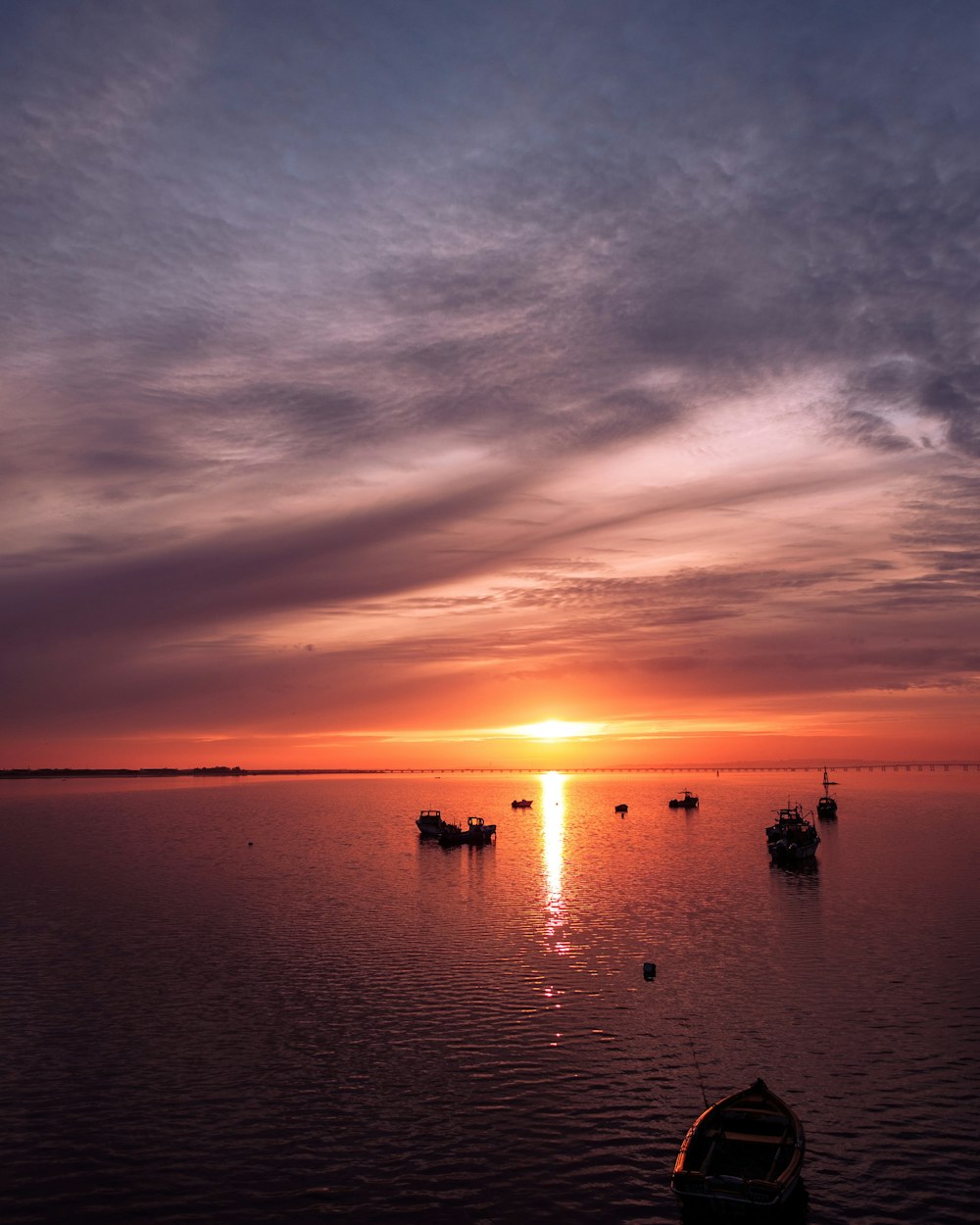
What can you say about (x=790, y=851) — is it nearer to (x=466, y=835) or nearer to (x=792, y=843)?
(x=792, y=843)

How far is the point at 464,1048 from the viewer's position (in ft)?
134

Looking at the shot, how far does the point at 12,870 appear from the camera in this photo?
10325 cm

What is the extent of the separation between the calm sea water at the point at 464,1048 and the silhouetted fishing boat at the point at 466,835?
153ft

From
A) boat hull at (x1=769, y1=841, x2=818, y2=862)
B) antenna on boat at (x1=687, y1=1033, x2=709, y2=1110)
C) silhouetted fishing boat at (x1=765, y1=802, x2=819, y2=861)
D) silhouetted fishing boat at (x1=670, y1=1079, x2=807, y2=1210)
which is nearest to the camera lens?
silhouetted fishing boat at (x1=670, y1=1079, x2=807, y2=1210)

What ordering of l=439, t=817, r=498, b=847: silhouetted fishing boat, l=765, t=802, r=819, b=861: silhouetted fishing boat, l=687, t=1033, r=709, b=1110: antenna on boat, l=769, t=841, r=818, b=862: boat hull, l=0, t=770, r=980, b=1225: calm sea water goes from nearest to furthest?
l=0, t=770, r=980, b=1225: calm sea water
l=687, t=1033, r=709, b=1110: antenna on boat
l=769, t=841, r=818, b=862: boat hull
l=765, t=802, r=819, b=861: silhouetted fishing boat
l=439, t=817, r=498, b=847: silhouetted fishing boat

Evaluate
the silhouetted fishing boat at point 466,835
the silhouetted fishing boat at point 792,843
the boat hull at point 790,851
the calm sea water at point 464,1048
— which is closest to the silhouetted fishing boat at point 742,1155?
the calm sea water at point 464,1048

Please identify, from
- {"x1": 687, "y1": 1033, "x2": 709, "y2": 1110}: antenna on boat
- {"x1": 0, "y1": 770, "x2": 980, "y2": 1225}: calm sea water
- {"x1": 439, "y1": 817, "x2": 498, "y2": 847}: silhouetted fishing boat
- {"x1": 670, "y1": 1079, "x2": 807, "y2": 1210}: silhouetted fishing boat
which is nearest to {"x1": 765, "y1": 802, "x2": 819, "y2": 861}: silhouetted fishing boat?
{"x1": 0, "y1": 770, "x2": 980, "y2": 1225}: calm sea water

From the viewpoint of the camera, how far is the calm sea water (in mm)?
28656

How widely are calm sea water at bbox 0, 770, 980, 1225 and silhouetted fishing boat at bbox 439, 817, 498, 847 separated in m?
46.8

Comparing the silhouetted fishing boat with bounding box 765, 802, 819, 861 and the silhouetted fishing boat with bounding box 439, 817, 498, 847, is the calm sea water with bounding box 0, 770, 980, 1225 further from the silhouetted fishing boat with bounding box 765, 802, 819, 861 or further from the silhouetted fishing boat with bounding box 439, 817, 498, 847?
the silhouetted fishing boat with bounding box 439, 817, 498, 847

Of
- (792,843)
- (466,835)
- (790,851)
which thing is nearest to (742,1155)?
(790,851)

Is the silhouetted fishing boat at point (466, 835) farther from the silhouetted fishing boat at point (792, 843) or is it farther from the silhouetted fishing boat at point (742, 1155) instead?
the silhouetted fishing boat at point (742, 1155)

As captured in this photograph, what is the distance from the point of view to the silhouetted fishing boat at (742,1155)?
2570 centimetres

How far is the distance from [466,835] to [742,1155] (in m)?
112
